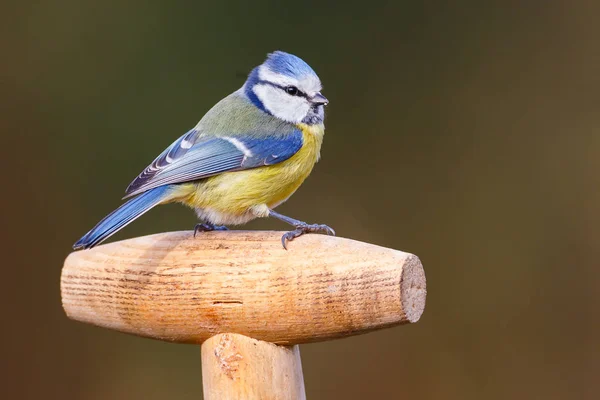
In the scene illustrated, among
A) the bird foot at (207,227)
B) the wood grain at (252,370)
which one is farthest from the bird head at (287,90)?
the wood grain at (252,370)

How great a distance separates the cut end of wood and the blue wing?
0.42 metres

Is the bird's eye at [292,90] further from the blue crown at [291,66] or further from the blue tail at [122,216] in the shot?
the blue tail at [122,216]

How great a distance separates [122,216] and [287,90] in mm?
392

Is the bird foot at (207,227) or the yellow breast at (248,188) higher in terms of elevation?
the yellow breast at (248,188)

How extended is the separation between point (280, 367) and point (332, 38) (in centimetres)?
146

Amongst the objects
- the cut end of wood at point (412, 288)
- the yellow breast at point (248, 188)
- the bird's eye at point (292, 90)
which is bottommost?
the cut end of wood at point (412, 288)

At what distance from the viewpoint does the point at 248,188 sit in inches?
51.4

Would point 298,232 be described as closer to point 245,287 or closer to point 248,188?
point 245,287

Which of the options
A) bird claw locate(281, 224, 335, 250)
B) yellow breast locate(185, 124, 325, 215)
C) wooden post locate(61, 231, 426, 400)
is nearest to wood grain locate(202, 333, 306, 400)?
wooden post locate(61, 231, 426, 400)

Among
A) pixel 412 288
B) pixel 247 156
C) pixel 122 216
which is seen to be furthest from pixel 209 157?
pixel 412 288

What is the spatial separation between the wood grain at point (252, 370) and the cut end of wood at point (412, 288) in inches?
7.7

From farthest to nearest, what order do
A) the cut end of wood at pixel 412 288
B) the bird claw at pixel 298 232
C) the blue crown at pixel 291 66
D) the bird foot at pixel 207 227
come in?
the blue crown at pixel 291 66
the bird foot at pixel 207 227
the bird claw at pixel 298 232
the cut end of wood at pixel 412 288

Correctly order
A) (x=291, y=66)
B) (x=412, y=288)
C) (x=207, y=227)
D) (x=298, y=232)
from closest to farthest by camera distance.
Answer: (x=412, y=288) → (x=298, y=232) → (x=207, y=227) → (x=291, y=66)

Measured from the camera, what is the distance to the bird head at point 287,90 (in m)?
1.38
